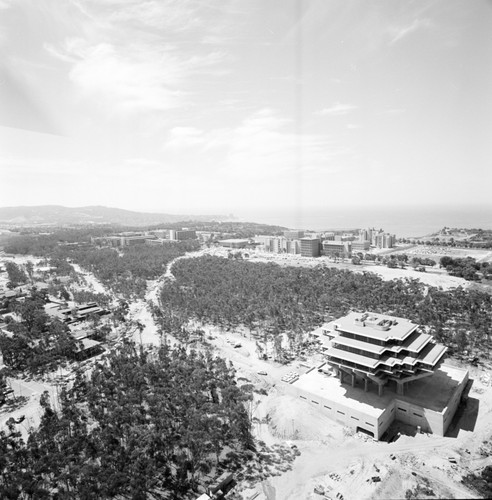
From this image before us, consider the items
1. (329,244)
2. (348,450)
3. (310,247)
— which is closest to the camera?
(348,450)

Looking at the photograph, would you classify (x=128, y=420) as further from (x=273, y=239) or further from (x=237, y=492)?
(x=273, y=239)

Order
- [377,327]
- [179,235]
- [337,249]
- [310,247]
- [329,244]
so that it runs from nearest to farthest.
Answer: [377,327]
[310,247]
[337,249]
[329,244]
[179,235]

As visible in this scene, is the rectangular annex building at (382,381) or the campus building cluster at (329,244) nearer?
the rectangular annex building at (382,381)

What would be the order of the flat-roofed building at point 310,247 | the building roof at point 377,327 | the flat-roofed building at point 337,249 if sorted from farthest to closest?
the flat-roofed building at point 310,247, the flat-roofed building at point 337,249, the building roof at point 377,327

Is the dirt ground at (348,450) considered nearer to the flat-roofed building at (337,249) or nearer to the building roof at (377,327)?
the building roof at (377,327)

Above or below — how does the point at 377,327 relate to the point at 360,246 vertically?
below

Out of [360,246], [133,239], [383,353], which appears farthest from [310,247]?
[383,353]

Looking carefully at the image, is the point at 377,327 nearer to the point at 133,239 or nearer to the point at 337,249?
the point at 337,249

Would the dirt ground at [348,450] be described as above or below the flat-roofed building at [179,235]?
below

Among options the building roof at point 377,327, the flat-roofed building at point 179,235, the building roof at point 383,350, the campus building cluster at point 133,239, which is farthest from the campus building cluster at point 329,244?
the building roof at point 383,350

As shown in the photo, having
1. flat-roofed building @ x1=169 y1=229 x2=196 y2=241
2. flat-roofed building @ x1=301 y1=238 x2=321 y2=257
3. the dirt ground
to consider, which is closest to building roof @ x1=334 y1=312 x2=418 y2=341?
the dirt ground
